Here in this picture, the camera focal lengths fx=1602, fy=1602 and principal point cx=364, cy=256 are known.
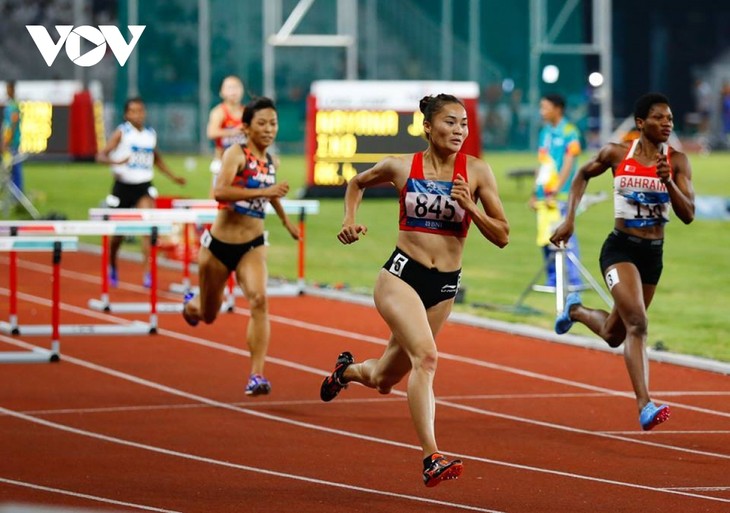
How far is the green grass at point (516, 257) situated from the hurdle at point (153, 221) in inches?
106

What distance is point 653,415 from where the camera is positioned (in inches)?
363

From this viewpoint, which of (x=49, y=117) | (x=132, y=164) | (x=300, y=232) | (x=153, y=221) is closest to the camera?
(x=153, y=221)

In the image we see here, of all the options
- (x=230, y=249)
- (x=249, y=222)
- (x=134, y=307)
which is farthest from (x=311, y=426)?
(x=134, y=307)

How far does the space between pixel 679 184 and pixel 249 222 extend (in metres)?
3.15


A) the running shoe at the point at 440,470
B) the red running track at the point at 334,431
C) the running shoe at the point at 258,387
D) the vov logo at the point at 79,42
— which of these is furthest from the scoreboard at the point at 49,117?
the running shoe at the point at 440,470

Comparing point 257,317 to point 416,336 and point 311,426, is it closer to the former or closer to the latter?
point 311,426

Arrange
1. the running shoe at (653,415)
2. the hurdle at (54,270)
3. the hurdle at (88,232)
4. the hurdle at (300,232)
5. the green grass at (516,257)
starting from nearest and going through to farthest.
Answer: the running shoe at (653,415), the hurdle at (54,270), the hurdle at (88,232), the green grass at (516,257), the hurdle at (300,232)

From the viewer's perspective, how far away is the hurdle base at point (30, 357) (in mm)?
12648

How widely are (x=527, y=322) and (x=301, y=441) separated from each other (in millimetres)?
5744

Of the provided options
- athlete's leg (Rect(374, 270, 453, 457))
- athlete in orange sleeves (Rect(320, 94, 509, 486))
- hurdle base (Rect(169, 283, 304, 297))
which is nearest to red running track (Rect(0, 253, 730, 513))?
athlete's leg (Rect(374, 270, 453, 457))

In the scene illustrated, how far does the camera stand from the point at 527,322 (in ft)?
49.6

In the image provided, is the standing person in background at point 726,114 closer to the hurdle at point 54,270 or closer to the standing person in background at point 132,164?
the standing person in background at point 132,164

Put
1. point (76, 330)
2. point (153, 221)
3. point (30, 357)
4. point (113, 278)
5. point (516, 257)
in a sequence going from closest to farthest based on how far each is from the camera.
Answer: point (30, 357)
point (153, 221)
point (76, 330)
point (113, 278)
point (516, 257)

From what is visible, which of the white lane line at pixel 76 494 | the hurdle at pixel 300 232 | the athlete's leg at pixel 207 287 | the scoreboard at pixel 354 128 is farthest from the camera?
the scoreboard at pixel 354 128
